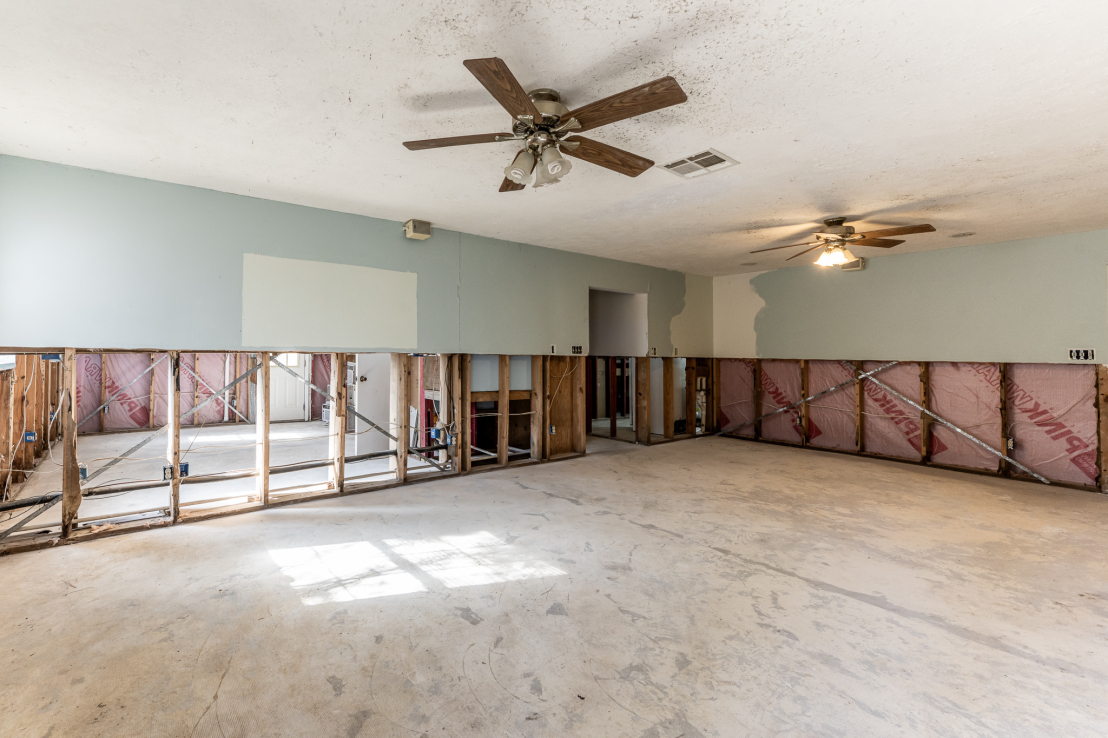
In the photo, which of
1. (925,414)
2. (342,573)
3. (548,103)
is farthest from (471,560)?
(925,414)

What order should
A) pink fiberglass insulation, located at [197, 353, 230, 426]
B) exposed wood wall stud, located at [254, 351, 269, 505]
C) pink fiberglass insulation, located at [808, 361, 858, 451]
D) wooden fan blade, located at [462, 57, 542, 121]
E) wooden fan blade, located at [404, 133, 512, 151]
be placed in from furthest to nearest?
1. pink fiberglass insulation, located at [197, 353, 230, 426]
2. pink fiberglass insulation, located at [808, 361, 858, 451]
3. exposed wood wall stud, located at [254, 351, 269, 505]
4. wooden fan blade, located at [404, 133, 512, 151]
5. wooden fan blade, located at [462, 57, 542, 121]

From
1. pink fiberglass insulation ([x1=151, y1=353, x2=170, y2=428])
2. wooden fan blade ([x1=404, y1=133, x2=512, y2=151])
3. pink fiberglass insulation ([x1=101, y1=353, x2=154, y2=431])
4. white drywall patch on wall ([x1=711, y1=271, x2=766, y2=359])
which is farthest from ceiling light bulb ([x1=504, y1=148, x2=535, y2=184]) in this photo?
pink fiberglass insulation ([x1=151, y1=353, x2=170, y2=428])

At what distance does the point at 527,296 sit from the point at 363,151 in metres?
2.78

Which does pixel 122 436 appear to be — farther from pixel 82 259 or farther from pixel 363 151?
pixel 363 151

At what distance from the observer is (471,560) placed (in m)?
3.08

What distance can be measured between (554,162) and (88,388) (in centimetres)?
1004

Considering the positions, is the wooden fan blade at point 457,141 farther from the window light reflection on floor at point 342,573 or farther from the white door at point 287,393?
the white door at point 287,393

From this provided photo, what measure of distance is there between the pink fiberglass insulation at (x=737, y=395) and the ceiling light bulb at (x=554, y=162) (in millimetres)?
6087

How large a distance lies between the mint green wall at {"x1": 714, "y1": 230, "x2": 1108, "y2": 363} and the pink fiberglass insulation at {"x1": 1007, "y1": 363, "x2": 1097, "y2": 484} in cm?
19

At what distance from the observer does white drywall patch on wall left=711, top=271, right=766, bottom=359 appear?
7.40 metres

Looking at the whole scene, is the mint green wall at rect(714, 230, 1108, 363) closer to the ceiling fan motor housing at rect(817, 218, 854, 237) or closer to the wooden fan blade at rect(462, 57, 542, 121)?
the ceiling fan motor housing at rect(817, 218, 854, 237)

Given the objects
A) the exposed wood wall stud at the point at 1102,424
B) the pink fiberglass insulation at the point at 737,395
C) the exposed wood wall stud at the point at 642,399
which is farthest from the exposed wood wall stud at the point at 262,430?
the exposed wood wall stud at the point at 1102,424

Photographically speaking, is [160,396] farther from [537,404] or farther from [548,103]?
[548,103]

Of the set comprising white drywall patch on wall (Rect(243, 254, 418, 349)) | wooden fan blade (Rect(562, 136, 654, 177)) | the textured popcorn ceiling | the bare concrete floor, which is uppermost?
the textured popcorn ceiling
